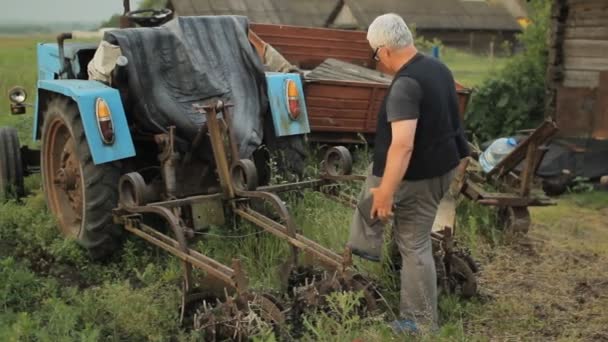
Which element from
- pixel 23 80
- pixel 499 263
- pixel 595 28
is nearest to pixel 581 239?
pixel 499 263

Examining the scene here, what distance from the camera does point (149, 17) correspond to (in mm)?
6781

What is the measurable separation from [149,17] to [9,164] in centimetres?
189

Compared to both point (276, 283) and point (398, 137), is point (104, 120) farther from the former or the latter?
point (398, 137)

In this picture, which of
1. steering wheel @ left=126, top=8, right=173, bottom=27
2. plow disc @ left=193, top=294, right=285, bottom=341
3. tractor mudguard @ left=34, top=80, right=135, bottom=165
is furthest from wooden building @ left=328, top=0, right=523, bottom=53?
plow disc @ left=193, top=294, right=285, bottom=341

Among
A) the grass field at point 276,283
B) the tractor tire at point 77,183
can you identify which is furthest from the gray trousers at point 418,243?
the tractor tire at point 77,183

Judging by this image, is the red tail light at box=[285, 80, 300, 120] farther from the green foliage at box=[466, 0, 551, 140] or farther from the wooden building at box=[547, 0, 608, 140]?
the green foliage at box=[466, 0, 551, 140]

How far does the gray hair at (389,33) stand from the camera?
407 centimetres

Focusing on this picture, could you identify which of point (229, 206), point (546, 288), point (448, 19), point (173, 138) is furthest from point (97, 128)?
point (448, 19)

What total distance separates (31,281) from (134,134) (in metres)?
1.30

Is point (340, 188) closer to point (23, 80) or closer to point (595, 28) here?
point (595, 28)

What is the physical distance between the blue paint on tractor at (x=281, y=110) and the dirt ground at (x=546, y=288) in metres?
1.71

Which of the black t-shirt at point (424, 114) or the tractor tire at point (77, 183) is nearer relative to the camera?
the black t-shirt at point (424, 114)

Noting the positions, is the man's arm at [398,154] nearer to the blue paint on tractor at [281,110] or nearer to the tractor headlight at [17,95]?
the blue paint on tractor at [281,110]

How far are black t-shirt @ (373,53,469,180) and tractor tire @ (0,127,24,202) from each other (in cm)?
420
